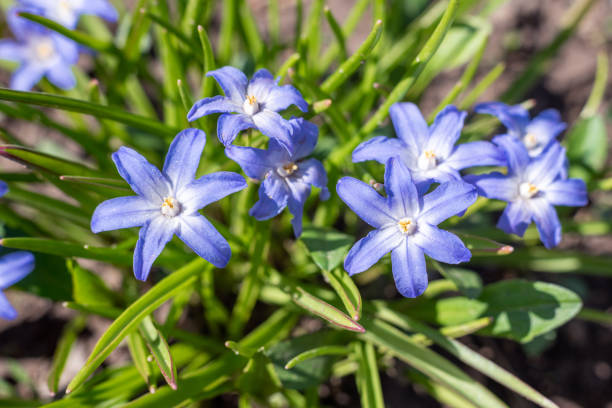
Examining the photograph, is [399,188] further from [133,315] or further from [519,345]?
[519,345]

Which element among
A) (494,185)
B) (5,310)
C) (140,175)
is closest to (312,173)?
(140,175)

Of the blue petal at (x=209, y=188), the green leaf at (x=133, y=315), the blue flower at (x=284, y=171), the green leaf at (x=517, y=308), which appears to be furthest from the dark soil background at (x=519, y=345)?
the blue petal at (x=209, y=188)

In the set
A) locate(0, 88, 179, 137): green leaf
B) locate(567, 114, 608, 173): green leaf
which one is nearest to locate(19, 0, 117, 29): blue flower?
locate(0, 88, 179, 137): green leaf

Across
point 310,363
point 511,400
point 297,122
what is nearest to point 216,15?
point 297,122

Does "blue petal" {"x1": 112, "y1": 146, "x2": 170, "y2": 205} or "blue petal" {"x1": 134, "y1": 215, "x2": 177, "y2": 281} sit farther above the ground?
"blue petal" {"x1": 112, "y1": 146, "x2": 170, "y2": 205}

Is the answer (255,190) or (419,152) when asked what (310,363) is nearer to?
(255,190)

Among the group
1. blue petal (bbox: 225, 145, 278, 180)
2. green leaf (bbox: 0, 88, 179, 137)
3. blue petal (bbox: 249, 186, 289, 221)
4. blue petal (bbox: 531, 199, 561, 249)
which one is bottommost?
blue petal (bbox: 531, 199, 561, 249)

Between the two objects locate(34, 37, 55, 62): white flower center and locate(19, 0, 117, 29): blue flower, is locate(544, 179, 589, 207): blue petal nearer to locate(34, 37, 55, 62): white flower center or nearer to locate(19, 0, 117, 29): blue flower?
locate(19, 0, 117, 29): blue flower
